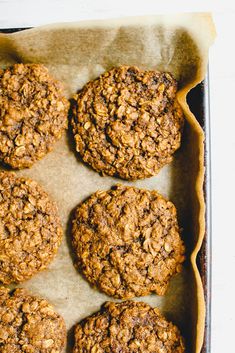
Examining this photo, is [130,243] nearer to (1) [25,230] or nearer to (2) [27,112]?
(1) [25,230]

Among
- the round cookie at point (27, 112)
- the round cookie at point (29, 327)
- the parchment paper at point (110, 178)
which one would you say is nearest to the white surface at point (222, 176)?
Result: the parchment paper at point (110, 178)

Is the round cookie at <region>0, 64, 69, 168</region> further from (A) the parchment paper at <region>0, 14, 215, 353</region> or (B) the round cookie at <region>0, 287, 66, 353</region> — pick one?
(B) the round cookie at <region>0, 287, 66, 353</region>

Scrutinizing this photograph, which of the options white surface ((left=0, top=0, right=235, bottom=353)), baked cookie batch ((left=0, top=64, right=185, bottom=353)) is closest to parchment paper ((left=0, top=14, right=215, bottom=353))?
baked cookie batch ((left=0, top=64, right=185, bottom=353))

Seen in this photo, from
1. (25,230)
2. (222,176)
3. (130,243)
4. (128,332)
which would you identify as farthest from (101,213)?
(222,176)

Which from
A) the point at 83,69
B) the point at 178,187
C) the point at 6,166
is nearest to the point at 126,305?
the point at 178,187

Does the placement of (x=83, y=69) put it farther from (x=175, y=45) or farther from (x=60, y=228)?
(x=60, y=228)

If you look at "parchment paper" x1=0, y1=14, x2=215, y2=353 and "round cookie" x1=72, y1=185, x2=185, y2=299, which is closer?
"parchment paper" x1=0, y1=14, x2=215, y2=353
